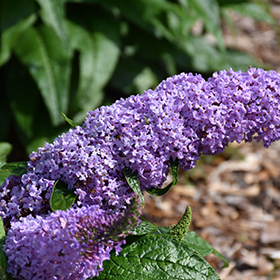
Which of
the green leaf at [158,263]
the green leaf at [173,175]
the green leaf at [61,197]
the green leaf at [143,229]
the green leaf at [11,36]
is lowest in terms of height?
the green leaf at [11,36]

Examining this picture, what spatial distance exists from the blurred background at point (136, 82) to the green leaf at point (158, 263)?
2.11 metres

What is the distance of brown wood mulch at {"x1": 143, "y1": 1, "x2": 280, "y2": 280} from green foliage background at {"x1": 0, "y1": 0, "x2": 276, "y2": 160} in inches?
50.4

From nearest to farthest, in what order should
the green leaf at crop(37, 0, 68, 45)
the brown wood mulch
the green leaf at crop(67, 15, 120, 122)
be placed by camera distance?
1. the brown wood mulch
2. the green leaf at crop(37, 0, 68, 45)
3. the green leaf at crop(67, 15, 120, 122)

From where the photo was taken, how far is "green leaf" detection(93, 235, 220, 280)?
5.26ft

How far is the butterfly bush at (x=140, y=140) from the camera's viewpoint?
1.63 m

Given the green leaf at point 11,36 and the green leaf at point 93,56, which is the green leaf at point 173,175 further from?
the green leaf at point 11,36

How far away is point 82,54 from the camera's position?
4516mm

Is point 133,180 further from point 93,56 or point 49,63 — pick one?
point 93,56

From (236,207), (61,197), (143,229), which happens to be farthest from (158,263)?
(236,207)

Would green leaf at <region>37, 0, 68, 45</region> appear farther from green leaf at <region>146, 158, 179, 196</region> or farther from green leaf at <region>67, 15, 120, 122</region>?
green leaf at <region>146, 158, 179, 196</region>

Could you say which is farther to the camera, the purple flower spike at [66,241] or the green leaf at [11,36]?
the green leaf at [11,36]

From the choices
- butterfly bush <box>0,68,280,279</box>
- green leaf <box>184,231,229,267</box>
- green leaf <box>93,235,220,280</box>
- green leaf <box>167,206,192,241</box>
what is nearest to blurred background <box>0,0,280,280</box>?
green leaf <box>184,231,229,267</box>

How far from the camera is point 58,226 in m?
1.45

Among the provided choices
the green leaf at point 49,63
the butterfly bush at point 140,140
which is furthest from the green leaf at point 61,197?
the green leaf at point 49,63
